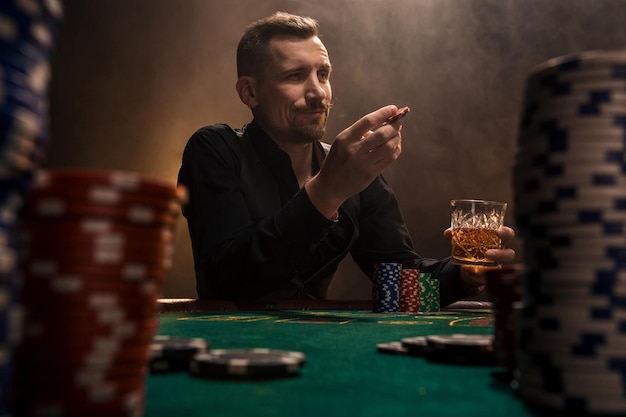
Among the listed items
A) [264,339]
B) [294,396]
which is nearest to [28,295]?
[294,396]

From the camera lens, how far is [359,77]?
679 centimetres

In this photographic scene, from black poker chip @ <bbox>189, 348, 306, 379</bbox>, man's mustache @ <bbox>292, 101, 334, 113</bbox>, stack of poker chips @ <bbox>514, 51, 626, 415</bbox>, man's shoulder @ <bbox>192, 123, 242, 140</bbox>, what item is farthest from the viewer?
man's mustache @ <bbox>292, 101, 334, 113</bbox>

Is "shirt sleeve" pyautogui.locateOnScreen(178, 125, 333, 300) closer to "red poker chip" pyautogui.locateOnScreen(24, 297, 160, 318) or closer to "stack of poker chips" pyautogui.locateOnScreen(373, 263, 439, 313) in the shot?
"stack of poker chips" pyautogui.locateOnScreen(373, 263, 439, 313)

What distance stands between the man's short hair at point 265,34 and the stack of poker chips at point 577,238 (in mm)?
3533

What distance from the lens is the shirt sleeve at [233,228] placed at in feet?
10.2

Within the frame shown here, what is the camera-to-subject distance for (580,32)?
6918mm

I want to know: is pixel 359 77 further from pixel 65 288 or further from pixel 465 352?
pixel 65 288

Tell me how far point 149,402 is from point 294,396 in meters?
0.21

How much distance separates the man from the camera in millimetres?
3137

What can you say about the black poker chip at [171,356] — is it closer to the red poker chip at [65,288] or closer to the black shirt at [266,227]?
the red poker chip at [65,288]

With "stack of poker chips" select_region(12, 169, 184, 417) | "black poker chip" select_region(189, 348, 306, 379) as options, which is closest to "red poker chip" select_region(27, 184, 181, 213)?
"stack of poker chips" select_region(12, 169, 184, 417)

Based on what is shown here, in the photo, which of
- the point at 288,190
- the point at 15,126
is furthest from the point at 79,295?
the point at 288,190

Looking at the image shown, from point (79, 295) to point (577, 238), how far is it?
24.9 inches

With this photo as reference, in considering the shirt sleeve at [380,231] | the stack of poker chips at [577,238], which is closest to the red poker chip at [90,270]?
the stack of poker chips at [577,238]
